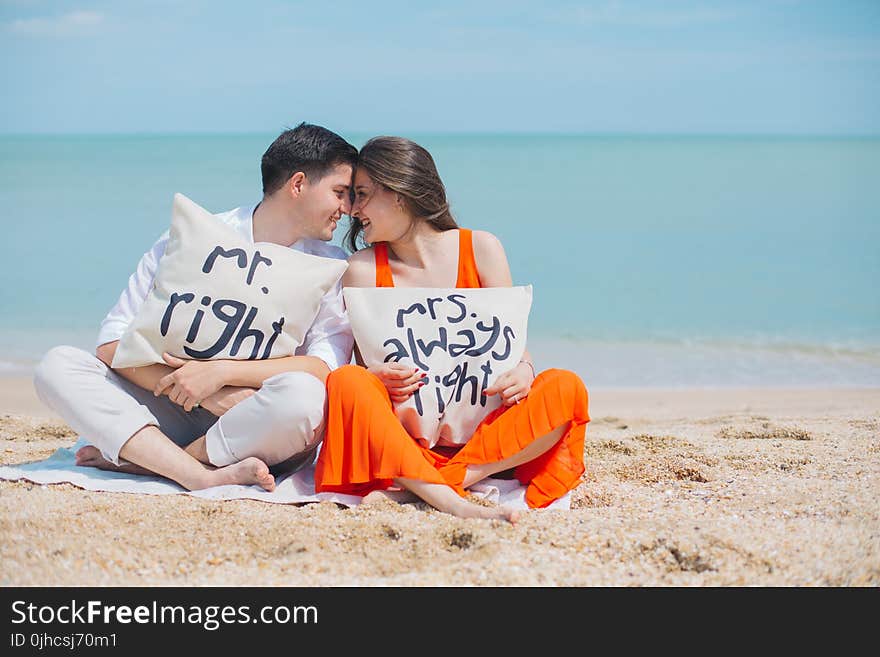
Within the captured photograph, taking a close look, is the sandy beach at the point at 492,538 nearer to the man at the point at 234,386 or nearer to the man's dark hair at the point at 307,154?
the man at the point at 234,386

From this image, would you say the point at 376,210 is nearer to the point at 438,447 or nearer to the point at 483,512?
the point at 438,447

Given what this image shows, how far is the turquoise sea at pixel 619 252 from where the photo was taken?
729 cm

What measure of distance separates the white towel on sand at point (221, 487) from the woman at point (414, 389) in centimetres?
4

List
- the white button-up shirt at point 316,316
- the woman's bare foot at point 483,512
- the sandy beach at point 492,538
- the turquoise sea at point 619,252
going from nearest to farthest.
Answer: the sandy beach at point 492,538 < the woman's bare foot at point 483,512 < the white button-up shirt at point 316,316 < the turquoise sea at point 619,252

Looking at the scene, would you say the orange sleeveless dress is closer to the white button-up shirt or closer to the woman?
the woman

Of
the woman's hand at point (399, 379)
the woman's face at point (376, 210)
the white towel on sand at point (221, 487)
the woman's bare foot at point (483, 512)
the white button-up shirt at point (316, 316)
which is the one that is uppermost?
the woman's face at point (376, 210)

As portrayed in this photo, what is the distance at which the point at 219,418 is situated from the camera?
9.56 ft

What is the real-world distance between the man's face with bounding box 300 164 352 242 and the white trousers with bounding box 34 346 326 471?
22.2 inches

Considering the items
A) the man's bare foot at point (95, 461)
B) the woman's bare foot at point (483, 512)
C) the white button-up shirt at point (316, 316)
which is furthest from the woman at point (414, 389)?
the man's bare foot at point (95, 461)

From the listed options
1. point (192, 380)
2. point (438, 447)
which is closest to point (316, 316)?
point (192, 380)

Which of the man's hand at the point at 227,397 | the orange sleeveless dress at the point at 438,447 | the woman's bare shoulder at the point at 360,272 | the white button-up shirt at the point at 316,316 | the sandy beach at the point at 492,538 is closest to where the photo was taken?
the sandy beach at the point at 492,538

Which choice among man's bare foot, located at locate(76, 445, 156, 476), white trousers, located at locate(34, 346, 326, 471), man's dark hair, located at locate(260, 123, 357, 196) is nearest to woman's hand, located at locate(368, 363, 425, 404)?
white trousers, located at locate(34, 346, 326, 471)
